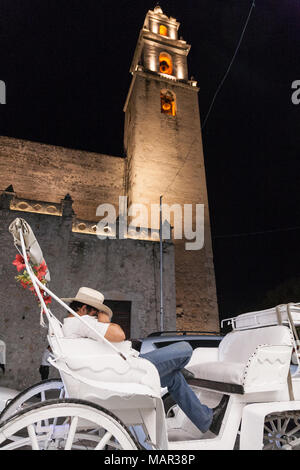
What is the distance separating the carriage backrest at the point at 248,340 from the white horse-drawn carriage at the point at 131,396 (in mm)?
12

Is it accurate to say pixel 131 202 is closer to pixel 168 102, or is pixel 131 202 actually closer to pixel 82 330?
pixel 168 102

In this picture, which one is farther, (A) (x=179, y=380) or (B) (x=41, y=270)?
(A) (x=179, y=380)

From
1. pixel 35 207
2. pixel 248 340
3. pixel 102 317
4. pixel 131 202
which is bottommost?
pixel 248 340

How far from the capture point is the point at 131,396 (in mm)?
2035

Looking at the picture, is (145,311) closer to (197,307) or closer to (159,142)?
(197,307)

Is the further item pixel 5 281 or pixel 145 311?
pixel 145 311

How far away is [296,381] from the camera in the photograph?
2.81 metres

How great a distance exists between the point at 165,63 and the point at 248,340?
25.5 meters

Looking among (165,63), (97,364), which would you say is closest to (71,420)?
(97,364)

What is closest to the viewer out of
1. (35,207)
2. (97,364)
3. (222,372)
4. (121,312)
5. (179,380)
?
(97,364)

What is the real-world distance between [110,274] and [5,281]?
3885 millimetres

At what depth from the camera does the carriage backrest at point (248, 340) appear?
2852 millimetres

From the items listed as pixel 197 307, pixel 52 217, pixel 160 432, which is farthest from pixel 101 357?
pixel 197 307

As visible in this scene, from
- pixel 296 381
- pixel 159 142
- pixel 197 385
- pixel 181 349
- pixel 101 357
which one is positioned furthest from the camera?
pixel 159 142
